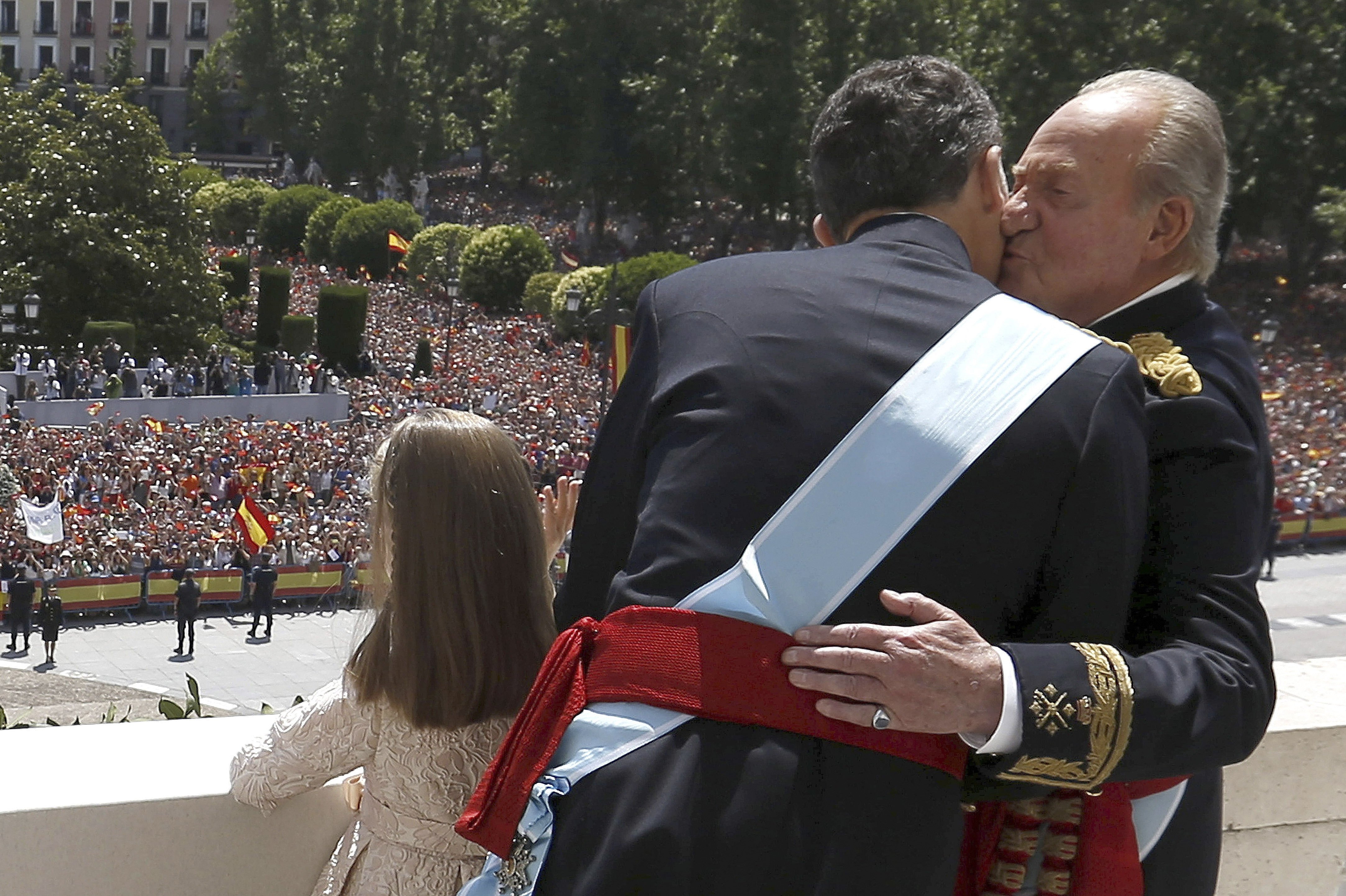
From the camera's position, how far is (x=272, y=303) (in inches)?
1475

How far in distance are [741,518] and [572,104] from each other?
4946 cm

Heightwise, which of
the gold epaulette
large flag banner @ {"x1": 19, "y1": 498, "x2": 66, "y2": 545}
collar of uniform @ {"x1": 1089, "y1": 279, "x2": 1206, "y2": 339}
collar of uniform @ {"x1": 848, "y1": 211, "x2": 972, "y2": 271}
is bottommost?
large flag banner @ {"x1": 19, "y1": 498, "x2": 66, "y2": 545}

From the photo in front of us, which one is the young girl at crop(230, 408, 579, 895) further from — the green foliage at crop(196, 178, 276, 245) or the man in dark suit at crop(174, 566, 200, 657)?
the green foliage at crop(196, 178, 276, 245)

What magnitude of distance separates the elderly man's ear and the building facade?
7894 centimetres

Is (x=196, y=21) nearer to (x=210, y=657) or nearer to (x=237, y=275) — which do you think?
(x=237, y=275)

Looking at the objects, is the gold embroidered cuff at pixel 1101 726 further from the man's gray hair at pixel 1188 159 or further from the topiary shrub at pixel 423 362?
the topiary shrub at pixel 423 362

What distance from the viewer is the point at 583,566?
1.93 metres

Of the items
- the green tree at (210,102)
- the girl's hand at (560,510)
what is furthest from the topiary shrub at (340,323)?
the green tree at (210,102)

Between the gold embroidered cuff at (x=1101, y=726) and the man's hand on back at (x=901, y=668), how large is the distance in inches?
4.8

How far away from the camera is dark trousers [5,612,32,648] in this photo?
57.4 feet

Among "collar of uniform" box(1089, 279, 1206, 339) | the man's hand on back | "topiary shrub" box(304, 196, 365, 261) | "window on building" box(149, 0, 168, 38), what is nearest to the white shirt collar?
"collar of uniform" box(1089, 279, 1206, 339)

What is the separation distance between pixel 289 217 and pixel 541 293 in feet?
41.1

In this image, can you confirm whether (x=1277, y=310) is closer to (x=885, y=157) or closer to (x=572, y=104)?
(x=572, y=104)

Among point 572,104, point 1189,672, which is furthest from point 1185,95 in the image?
point 572,104
